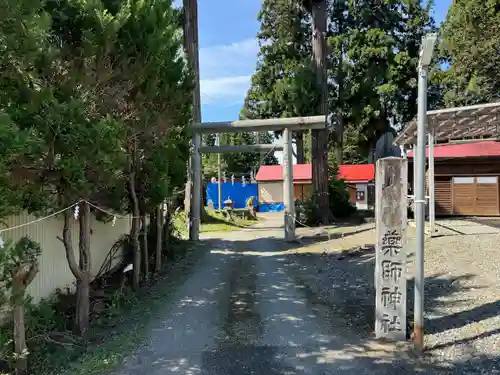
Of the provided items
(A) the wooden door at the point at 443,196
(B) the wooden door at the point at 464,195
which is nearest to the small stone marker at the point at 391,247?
(A) the wooden door at the point at 443,196

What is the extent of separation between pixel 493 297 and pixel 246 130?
9.71m

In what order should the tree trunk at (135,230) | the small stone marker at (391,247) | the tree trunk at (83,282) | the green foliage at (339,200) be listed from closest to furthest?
the small stone marker at (391,247), the tree trunk at (83,282), the tree trunk at (135,230), the green foliage at (339,200)

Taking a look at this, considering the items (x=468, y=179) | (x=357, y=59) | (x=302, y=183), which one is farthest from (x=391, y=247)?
(x=302, y=183)

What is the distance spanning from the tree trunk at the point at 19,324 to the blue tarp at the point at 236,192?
104 ft

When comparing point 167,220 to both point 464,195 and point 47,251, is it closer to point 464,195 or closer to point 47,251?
point 47,251

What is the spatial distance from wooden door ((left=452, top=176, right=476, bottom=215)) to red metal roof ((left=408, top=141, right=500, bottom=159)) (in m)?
1.13

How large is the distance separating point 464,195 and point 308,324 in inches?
605

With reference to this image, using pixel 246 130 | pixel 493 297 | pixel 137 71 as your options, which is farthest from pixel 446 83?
pixel 137 71

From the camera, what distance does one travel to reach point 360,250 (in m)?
11.5

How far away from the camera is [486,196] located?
18391 mm

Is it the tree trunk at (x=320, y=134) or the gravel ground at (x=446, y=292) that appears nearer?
the gravel ground at (x=446, y=292)

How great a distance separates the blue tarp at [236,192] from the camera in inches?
1428

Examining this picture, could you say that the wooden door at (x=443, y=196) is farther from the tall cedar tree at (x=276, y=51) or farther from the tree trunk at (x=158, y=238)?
the tree trunk at (x=158, y=238)

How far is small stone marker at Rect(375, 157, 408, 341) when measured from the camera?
5359 millimetres
